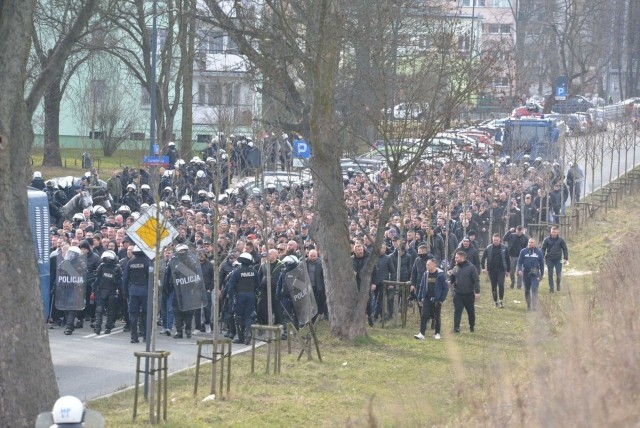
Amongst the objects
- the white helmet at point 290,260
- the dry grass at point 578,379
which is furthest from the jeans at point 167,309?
the dry grass at point 578,379

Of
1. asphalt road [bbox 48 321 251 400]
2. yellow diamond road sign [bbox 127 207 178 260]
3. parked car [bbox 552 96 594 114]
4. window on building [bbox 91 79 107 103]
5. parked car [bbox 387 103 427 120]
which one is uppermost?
parked car [bbox 552 96 594 114]

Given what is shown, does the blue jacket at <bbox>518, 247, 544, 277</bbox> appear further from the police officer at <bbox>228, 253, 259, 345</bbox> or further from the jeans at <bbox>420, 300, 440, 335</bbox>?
the police officer at <bbox>228, 253, 259, 345</bbox>

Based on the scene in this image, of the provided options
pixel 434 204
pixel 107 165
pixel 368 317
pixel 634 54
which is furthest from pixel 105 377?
pixel 634 54

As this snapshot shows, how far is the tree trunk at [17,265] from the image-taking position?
12562 mm

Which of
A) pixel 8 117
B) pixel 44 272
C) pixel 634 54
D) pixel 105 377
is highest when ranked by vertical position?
pixel 634 54

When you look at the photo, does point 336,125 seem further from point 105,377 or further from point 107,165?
point 107,165

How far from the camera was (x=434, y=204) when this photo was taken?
30.2 m

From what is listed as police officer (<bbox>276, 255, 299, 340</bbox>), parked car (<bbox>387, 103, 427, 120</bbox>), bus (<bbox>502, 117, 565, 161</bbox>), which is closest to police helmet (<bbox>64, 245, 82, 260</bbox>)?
police officer (<bbox>276, 255, 299, 340</bbox>)

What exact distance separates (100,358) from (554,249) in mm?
12559

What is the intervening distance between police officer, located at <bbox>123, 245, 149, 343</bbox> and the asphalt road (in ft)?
1.48

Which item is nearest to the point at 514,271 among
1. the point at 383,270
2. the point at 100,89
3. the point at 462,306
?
the point at 383,270

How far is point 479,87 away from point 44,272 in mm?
8277

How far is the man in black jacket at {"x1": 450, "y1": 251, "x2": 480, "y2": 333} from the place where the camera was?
72.6 ft

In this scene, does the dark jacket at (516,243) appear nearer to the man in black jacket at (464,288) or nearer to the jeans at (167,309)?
the man in black jacket at (464,288)
